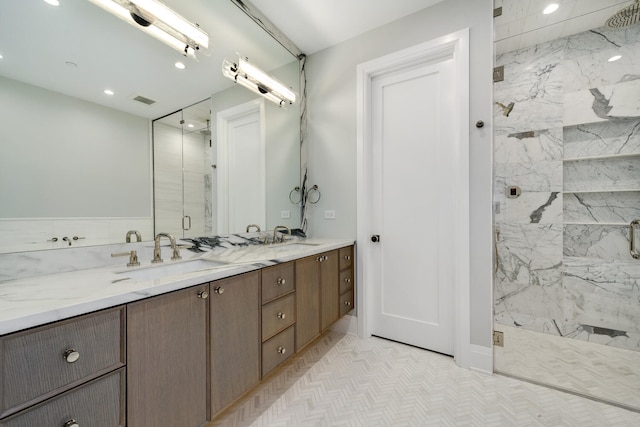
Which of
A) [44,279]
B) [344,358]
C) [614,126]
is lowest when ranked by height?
[344,358]

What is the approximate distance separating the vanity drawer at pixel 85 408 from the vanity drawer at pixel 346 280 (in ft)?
5.05

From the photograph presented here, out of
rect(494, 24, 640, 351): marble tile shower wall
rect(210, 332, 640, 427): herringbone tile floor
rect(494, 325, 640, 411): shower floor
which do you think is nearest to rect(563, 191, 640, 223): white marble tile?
rect(494, 24, 640, 351): marble tile shower wall

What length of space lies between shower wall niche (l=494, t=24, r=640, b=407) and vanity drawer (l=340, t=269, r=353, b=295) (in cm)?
109

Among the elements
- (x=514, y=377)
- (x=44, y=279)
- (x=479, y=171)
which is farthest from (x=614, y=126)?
(x=44, y=279)

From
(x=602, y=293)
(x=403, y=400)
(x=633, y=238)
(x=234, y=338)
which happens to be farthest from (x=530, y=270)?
(x=234, y=338)

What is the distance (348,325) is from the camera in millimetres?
2350

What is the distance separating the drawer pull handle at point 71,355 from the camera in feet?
2.40

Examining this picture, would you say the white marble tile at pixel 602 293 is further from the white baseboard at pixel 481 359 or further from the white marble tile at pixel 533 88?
the white marble tile at pixel 533 88

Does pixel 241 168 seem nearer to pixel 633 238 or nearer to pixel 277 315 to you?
pixel 277 315

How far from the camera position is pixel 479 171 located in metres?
1.79

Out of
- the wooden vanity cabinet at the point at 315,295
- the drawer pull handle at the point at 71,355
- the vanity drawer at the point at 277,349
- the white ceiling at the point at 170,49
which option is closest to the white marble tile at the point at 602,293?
the white ceiling at the point at 170,49

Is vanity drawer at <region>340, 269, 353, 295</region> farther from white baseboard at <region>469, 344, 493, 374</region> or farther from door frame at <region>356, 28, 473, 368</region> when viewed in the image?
white baseboard at <region>469, 344, 493, 374</region>

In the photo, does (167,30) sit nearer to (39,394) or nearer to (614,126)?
(39,394)

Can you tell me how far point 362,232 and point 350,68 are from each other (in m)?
1.50
